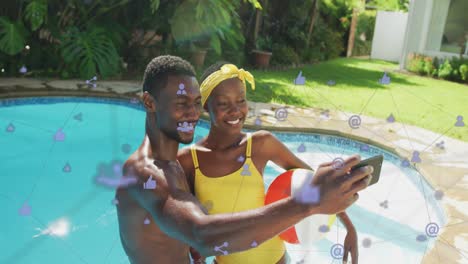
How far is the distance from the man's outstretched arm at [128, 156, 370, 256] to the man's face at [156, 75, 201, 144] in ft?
0.69

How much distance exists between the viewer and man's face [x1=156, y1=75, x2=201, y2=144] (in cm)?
130

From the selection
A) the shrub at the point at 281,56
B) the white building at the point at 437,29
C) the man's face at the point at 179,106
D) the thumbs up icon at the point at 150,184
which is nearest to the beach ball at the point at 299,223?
the man's face at the point at 179,106

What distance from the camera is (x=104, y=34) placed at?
950cm

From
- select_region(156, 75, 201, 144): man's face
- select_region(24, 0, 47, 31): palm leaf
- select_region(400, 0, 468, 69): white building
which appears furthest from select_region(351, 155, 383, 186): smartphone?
select_region(400, 0, 468, 69): white building

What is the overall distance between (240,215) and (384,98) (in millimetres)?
9192

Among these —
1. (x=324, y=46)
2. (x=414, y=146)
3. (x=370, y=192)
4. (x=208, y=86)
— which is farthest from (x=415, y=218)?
(x=324, y=46)

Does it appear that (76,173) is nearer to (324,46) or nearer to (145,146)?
(145,146)

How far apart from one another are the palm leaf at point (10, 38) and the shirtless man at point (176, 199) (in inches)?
318

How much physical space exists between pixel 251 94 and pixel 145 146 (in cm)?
725

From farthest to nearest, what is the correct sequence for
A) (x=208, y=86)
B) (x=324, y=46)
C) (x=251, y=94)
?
1. (x=324, y=46)
2. (x=251, y=94)
3. (x=208, y=86)

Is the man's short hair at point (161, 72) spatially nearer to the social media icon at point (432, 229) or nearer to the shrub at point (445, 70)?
the social media icon at point (432, 229)

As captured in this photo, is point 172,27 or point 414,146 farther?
point 172,27

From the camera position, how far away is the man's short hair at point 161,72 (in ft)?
4.35

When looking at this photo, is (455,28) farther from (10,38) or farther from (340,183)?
(340,183)
